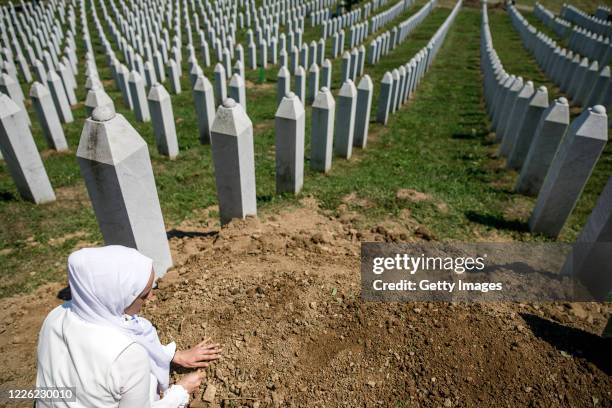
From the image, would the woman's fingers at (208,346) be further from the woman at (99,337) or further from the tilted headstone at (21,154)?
the tilted headstone at (21,154)

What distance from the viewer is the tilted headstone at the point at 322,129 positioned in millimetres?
5938

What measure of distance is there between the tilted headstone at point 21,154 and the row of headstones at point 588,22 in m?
27.4

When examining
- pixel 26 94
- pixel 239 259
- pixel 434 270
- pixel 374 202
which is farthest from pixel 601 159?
pixel 26 94

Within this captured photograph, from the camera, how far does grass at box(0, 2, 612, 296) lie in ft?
15.6

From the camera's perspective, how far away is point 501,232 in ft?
16.2

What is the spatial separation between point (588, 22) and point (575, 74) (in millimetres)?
18572

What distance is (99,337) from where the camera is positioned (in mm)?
1705

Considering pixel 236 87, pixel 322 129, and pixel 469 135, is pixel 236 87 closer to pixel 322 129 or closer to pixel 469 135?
pixel 322 129

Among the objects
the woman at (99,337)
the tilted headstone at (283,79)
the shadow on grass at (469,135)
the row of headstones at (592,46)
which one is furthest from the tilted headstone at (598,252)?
the row of headstones at (592,46)

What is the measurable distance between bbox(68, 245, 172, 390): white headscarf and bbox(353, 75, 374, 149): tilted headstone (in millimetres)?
6175

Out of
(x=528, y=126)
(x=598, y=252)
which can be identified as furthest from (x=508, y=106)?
(x=598, y=252)

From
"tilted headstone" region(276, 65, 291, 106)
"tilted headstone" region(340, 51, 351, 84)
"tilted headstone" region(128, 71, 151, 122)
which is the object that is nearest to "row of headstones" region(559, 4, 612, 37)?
"tilted headstone" region(340, 51, 351, 84)

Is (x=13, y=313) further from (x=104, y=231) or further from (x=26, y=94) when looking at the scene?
(x=26, y=94)

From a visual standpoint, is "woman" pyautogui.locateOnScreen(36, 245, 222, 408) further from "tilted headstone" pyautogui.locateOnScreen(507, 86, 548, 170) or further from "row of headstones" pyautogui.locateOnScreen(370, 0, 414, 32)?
"row of headstones" pyautogui.locateOnScreen(370, 0, 414, 32)
